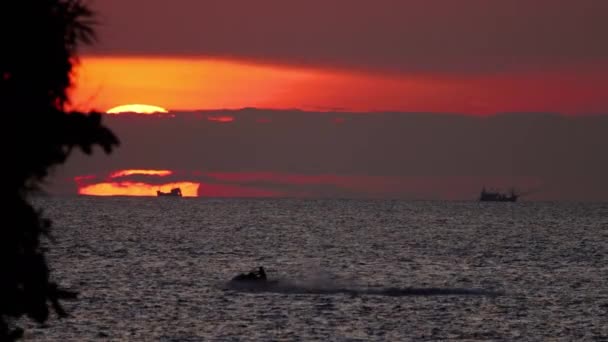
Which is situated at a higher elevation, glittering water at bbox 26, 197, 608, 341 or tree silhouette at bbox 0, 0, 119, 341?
tree silhouette at bbox 0, 0, 119, 341

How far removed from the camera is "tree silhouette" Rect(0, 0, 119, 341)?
1917 centimetres

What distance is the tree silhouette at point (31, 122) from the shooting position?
19.2 meters

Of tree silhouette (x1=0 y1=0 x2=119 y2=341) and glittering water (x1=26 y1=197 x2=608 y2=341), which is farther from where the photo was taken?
glittering water (x1=26 y1=197 x2=608 y2=341)

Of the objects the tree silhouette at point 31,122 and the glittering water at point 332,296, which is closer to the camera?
the tree silhouette at point 31,122

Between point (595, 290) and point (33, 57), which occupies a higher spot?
point (33, 57)

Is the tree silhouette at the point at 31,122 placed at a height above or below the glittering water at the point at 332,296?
above

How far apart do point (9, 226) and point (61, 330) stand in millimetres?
47255

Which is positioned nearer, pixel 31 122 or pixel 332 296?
pixel 31 122

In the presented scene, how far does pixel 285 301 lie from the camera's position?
8575 centimetres

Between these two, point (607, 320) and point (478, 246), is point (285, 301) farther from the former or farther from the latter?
point (478, 246)

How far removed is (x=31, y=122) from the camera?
19.3 m

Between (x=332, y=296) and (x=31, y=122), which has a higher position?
(x=31, y=122)

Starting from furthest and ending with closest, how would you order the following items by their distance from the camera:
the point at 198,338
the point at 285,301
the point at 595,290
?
the point at 595,290
the point at 285,301
the point at 198,338

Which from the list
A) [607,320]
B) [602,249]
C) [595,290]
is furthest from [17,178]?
[602,249]
